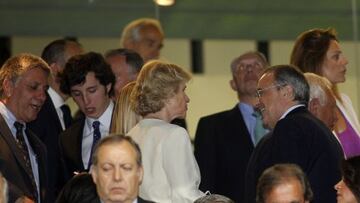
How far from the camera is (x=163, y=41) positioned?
1506cm

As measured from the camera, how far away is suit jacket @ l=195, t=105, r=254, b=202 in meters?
13.1

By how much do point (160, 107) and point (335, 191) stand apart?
133 centimetres

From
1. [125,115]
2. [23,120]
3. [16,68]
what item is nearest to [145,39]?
[16,68]

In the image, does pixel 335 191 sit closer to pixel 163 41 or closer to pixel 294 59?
pixel 294 59

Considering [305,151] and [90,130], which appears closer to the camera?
[305,151]

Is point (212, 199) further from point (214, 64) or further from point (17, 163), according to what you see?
point (214, 64)

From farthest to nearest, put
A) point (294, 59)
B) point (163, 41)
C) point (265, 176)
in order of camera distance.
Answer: point (163, 41) < point (294, 59) < point (265, 176)

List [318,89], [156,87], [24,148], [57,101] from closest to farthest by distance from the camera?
1. [156,87]
2. [24,148]
3. [318,89]
4. [57,101]

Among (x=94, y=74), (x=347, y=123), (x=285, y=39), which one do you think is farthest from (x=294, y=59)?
(x=285, y=39)

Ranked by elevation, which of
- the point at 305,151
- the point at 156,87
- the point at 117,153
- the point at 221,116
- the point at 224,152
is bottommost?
the point at 224,152

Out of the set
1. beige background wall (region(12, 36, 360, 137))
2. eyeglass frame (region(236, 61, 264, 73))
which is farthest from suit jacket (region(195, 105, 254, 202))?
beige background wall (region(12, 36, 360, 137))

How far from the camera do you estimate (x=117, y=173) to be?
31.3ft

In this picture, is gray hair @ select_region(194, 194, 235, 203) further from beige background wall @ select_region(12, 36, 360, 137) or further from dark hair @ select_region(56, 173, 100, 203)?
beige background wall @ select_region(12, 36, 360, 137)

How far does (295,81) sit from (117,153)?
2230 millimetres
